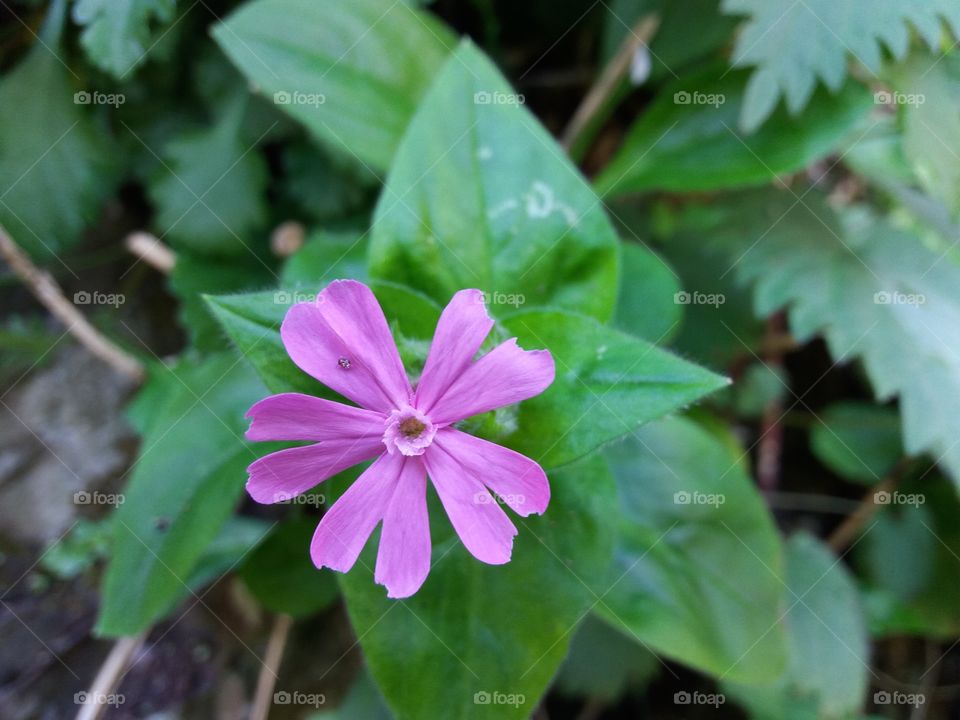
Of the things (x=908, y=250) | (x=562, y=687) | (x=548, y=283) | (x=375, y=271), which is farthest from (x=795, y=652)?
(x=375, y=271)

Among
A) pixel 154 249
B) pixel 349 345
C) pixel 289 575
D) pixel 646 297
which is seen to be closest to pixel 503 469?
pixel 349 345

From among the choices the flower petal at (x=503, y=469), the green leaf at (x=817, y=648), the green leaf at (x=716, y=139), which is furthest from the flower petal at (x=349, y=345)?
the green leaf at (x=817, y=648)

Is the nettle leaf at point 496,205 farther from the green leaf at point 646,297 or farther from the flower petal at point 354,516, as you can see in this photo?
the flower petal at point 354,516

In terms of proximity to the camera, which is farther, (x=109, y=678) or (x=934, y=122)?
(x=109, y=678)

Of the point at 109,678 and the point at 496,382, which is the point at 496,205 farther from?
the point at 109,678

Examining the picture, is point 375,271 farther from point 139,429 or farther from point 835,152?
point 835,152

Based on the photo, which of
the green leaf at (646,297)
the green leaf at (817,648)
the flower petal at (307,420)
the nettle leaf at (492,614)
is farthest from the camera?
the green leaf at (817,648)

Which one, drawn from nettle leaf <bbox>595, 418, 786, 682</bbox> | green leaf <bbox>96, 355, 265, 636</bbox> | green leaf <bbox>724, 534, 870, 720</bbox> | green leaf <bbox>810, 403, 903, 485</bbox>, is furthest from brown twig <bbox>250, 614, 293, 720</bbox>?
green leaf <bbox>810, 403, 903, 485</bbox>

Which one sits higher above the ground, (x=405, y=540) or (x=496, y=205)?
(x=496, y=205)
